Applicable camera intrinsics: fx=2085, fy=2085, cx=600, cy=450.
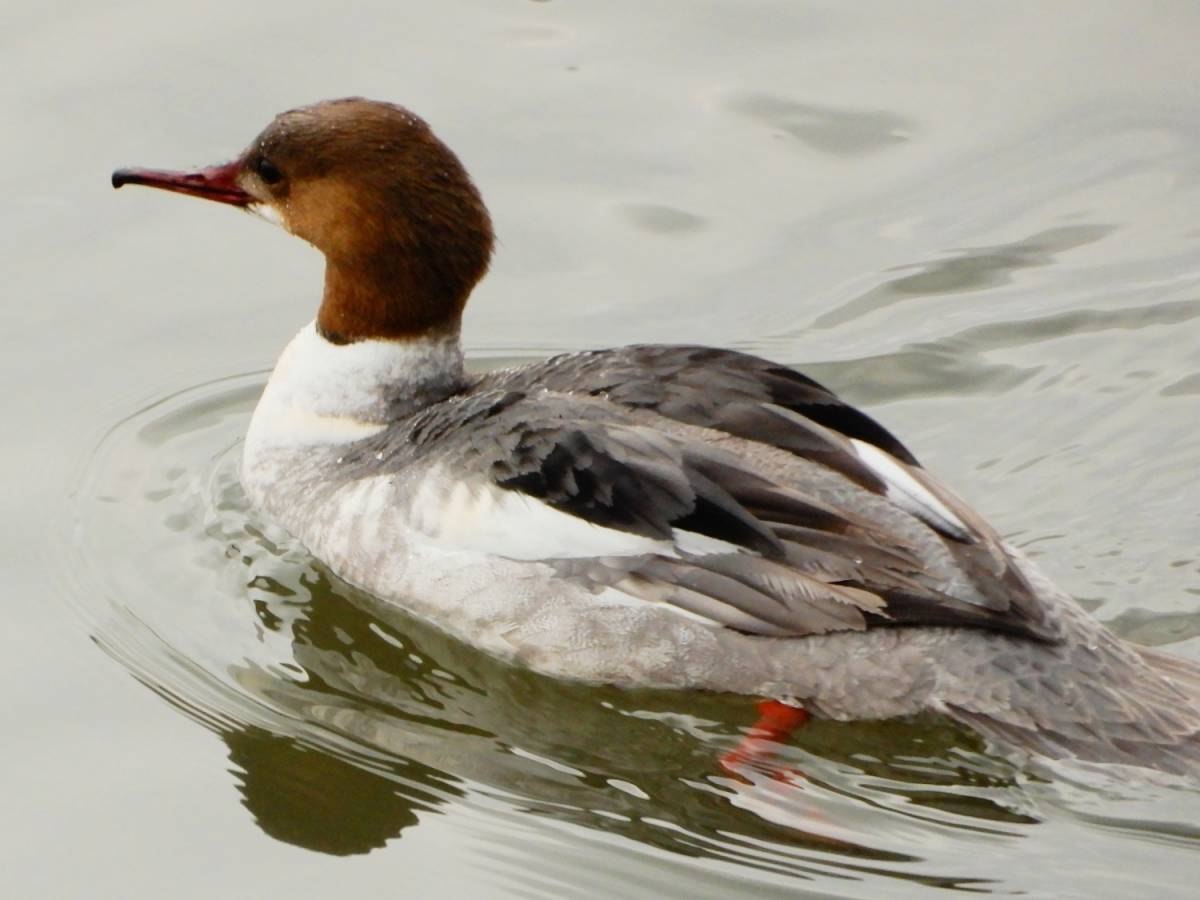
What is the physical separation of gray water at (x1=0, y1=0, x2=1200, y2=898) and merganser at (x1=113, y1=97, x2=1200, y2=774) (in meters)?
0.18

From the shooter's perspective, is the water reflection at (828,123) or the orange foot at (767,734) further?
the water reflection at (828,123)

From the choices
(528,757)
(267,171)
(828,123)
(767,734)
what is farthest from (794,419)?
(828,123)

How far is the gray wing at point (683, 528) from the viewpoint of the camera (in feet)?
18.2

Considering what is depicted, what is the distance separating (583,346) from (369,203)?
1505mm

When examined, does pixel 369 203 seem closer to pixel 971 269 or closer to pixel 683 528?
pixel 683 528


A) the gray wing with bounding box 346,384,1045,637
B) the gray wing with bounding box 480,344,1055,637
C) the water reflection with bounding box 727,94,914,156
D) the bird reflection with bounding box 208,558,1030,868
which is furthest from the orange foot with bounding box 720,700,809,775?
the water reflection with bounding box 727,94,914,156

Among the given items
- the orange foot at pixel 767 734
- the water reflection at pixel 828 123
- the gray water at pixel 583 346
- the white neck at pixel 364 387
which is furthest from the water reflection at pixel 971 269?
the orange foot at pixel 767 734

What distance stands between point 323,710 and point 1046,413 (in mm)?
2724

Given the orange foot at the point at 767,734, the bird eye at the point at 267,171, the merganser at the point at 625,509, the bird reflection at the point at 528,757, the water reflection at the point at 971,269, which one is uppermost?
the bird eye at the point at 267,171

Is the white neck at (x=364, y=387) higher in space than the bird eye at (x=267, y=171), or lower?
lower

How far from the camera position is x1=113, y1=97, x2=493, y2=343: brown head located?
6445 millimetres

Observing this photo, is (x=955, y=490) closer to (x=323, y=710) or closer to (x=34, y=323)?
(x=323, y=710)

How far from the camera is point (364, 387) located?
6.75 metres

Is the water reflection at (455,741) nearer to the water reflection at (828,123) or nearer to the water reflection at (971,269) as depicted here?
the water reflection at (971,269)
